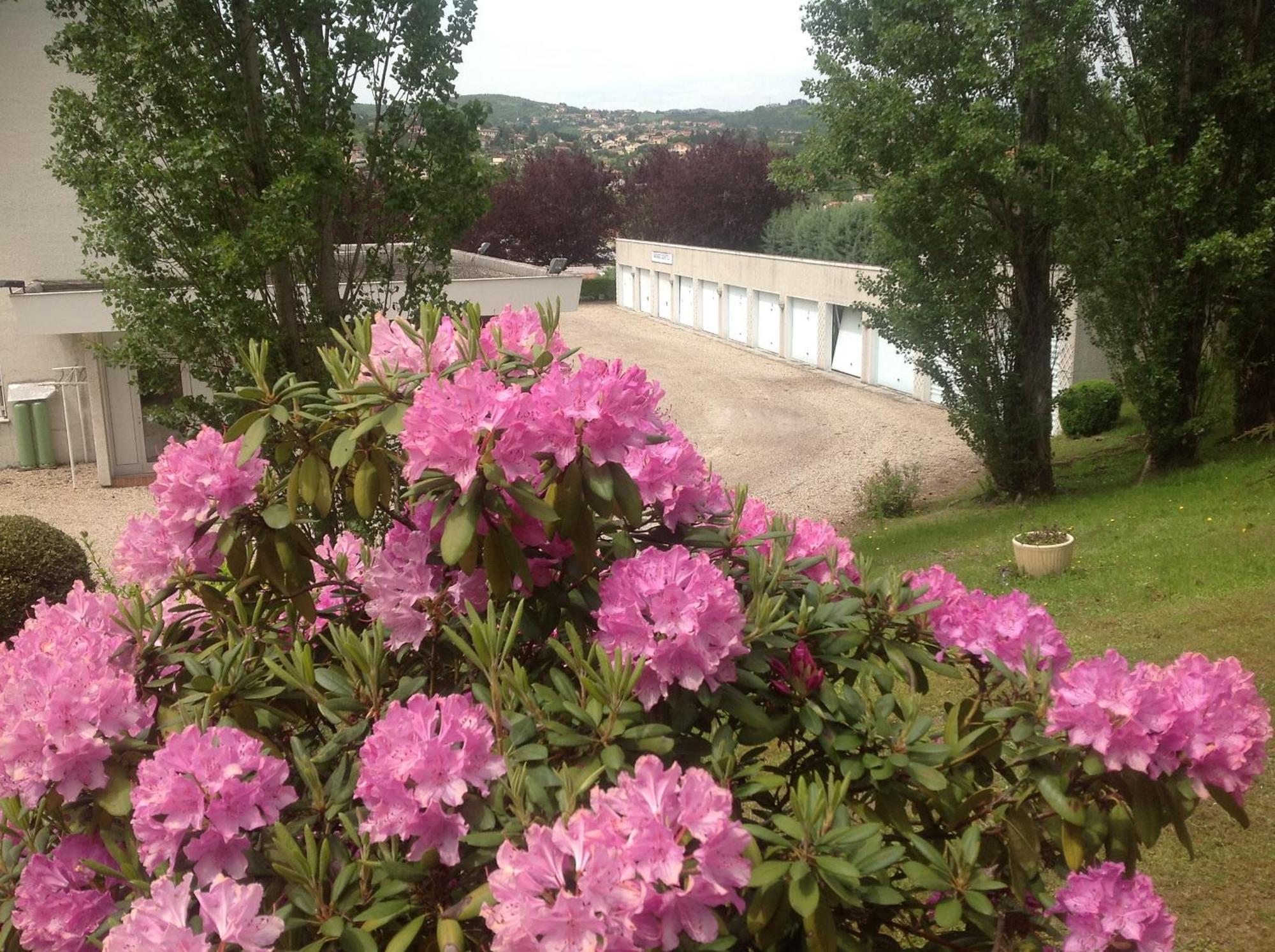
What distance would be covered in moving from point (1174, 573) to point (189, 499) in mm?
9621

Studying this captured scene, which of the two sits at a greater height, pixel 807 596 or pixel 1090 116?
pixel 1090 116

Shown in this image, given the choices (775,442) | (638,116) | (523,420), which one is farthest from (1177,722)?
(638,116)

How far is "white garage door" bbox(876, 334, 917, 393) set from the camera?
25.8m

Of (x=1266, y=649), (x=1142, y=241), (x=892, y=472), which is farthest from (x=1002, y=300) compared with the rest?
(x=1266, y=649)

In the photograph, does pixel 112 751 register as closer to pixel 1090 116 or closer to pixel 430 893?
pixel 430 893

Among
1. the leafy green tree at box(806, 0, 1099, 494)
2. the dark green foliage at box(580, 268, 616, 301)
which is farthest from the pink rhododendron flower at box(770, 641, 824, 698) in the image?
the dark green foliage at box(580, 268, 616, 301)

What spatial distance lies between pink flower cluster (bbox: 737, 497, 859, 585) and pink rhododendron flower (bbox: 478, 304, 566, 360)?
507 millimetres

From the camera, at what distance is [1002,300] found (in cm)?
1474

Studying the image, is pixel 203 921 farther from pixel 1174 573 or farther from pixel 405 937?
pixel 1174 573

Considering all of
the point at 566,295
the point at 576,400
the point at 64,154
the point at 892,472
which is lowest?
the point at 892,472

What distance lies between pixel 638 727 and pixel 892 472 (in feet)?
50.6

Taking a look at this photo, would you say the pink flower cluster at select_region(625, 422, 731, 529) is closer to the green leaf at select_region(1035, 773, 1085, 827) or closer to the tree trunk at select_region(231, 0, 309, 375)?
the green leaf at select_region(1035, 773, 1085, 827)

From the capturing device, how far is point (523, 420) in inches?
73.8

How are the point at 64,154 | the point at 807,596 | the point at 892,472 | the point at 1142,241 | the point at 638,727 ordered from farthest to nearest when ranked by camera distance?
the point at 892,472 < the point at 1142,241 < the point at 64,154 < the point at 807,596 < the point at 638,727
